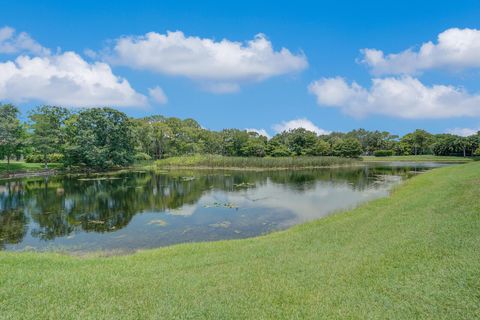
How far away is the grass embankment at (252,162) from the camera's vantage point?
196 ft

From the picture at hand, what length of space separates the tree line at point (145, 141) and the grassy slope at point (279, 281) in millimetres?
50535

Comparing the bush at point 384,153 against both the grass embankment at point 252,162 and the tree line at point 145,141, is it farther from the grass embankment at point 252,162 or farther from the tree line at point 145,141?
the grass embankment at point 252,162

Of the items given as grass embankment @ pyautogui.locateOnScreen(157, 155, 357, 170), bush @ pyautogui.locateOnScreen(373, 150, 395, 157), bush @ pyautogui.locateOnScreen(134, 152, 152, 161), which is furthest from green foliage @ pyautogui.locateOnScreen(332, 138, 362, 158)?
bush @ pyautogui.locateOnScreen(134, 152, 152, 161)

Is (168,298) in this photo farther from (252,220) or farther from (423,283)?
(252,220)

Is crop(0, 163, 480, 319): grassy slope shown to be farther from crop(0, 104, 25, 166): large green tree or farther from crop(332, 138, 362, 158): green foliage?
crop(332, 138, 362, 158): green foliage

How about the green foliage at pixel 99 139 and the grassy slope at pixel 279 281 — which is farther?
the green foliage at pixel 99 139

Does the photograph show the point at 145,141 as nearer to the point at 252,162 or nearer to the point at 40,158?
the point at 40,158

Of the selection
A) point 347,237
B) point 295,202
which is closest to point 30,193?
point 295,202

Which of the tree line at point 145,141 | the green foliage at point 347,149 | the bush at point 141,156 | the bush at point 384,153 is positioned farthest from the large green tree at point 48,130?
the bush at point 384,153

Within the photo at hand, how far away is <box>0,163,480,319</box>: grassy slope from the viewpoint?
5.14m

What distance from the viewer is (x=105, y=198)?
26.1 m

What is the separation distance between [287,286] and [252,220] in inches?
449

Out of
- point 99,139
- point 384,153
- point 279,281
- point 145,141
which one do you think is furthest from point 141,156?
point 384,153

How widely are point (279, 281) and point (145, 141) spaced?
72.3 metres
